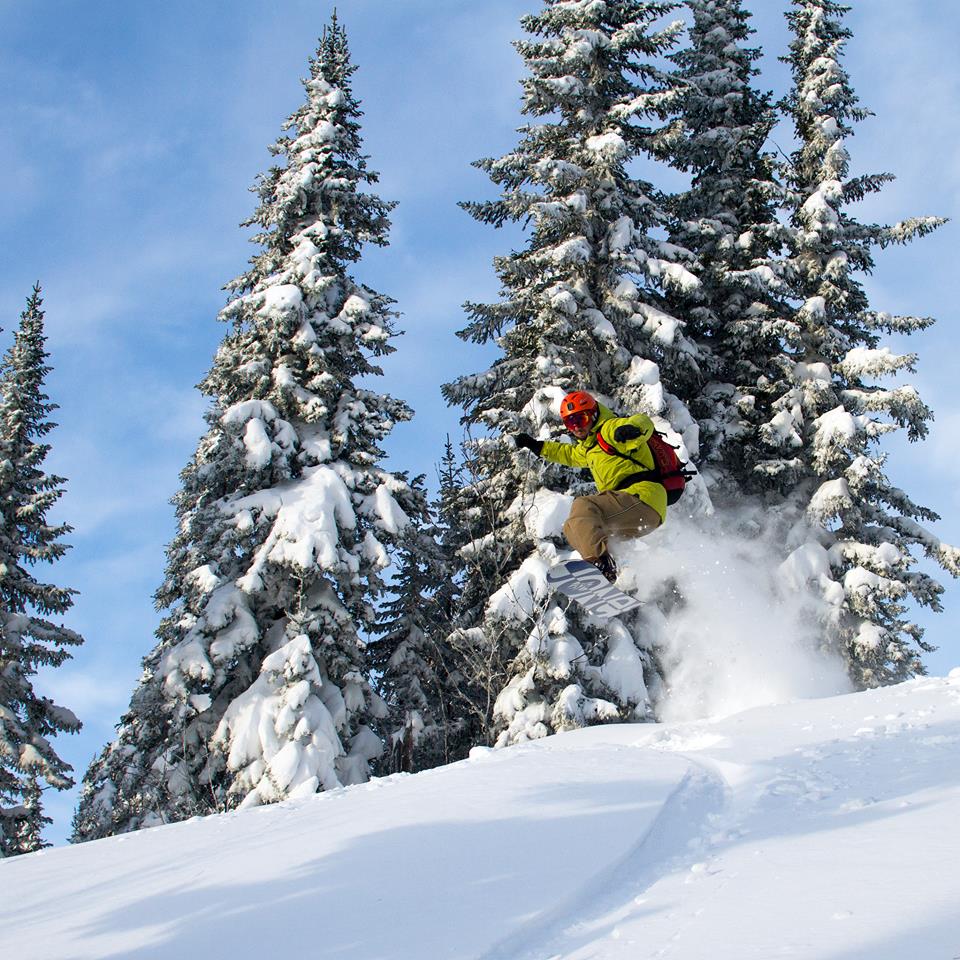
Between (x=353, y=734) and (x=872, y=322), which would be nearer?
(x=353, y=734)

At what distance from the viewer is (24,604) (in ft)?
63.1

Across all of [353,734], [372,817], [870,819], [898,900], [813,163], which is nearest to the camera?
[898,900]

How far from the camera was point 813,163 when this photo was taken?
67.5 feet

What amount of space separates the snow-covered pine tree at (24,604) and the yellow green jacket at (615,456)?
13632 mm

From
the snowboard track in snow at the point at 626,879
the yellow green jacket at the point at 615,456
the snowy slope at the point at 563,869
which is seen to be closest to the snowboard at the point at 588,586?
the yellow green jacket at the point at 615,456

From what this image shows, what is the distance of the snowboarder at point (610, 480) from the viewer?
9383mm

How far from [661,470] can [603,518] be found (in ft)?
2.99

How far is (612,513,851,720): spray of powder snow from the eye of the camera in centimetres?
1559

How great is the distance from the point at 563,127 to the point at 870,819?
16.0 meters

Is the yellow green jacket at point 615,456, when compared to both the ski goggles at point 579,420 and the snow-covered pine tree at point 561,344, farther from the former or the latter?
the snow-covered pine tree at point 561,344

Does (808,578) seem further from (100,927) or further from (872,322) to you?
(100,927)

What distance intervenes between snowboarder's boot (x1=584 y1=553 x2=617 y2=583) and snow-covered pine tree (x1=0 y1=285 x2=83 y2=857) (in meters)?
13.6

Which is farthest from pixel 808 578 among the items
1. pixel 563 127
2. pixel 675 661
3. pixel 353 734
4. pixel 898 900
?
pixel 898 900

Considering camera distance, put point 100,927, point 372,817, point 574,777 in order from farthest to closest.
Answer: point 574,777, point 372,817, point 100,927
